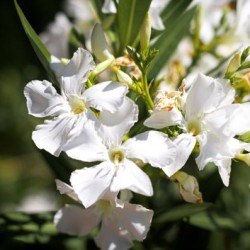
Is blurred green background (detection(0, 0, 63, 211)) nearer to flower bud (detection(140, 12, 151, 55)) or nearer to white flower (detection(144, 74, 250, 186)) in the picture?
flower bud (detection(140, 12, 151, 55))

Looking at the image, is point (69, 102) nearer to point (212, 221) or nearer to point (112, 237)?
point (112, 237)

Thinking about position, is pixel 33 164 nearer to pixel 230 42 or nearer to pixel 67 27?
pixel 67 27

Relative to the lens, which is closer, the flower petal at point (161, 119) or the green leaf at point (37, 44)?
the flower petal at point (161, 119)

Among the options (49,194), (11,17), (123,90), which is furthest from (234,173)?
(11,17)

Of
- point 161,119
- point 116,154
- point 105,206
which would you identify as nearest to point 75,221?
point 105,206

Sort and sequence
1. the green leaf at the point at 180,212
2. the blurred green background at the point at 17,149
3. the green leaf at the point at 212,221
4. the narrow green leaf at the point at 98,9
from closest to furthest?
the green leaf at the point at 180,212
the green leaf at the point at 212,221
the narrow green leaf at the point at 98,9
the blurred green background at the point at 17,149

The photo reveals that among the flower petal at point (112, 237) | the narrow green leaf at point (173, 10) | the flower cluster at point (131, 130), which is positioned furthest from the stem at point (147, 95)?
the narrow green leaf at point (173, 10)

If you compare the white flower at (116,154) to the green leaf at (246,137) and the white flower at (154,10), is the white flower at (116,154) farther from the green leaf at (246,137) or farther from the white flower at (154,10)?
the white flower at (154,10)
